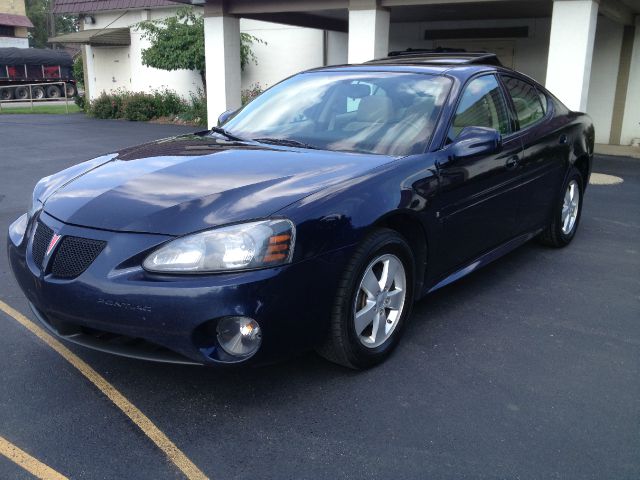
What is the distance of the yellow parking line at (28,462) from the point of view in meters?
2.59

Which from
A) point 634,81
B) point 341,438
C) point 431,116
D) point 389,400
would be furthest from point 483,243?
point 634,81

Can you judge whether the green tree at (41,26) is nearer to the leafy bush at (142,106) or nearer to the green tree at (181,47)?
the leafy bush at (142,106)

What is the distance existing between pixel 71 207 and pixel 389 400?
185 cm

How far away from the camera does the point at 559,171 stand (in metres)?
5.35

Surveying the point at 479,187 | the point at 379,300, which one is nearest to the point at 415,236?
the point at 379,300

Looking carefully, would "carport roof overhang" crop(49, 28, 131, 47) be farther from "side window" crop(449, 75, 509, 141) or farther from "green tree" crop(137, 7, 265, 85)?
"side window" crop(449, 75, 509, 141)

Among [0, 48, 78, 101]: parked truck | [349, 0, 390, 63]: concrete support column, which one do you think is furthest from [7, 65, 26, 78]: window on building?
[349, 0, 390, 63]: concrete support column

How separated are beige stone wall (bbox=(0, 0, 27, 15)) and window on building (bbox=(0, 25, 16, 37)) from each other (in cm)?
131

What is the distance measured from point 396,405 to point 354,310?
51 cm

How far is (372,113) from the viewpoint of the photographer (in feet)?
13.4

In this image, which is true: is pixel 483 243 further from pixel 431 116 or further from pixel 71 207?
pixel 71 207

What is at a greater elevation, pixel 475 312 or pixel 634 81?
pixel 634 81

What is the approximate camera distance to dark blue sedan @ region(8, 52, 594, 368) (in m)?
2.82

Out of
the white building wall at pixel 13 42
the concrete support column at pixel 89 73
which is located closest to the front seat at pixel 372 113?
the concrete support column at pixel 89 73
